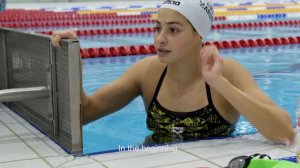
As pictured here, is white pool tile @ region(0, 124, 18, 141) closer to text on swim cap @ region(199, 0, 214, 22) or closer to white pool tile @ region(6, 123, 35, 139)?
white pool tile @ region(6, 123, 35, 139)

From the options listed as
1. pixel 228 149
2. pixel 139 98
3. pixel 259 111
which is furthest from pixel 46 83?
pixel 139 98

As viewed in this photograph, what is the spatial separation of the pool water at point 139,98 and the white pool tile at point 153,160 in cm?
75

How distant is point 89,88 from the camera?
559 cm

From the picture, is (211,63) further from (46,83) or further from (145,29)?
(145,29)

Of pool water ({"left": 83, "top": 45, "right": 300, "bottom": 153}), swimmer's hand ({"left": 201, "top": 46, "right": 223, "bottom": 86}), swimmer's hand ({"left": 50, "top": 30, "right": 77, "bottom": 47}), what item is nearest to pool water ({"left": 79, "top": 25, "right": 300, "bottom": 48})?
pool water ({"left": 83, "top": 45, "right": 300, "bottom": 153})

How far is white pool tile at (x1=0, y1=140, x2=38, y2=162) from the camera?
7.14ft

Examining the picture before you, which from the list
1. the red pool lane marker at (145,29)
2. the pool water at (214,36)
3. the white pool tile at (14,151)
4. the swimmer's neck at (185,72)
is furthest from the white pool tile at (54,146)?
the red pool lane marker at (145,29)

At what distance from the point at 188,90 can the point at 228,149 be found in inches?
17.2

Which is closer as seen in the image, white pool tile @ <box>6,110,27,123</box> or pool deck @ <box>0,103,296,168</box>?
pool deck @ <box>0,103,296,168</box>

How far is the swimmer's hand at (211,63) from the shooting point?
2.06m

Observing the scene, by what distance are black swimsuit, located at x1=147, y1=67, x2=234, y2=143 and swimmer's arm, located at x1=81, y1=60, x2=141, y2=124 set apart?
17 cm

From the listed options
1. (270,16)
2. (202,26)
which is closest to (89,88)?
(202,26)

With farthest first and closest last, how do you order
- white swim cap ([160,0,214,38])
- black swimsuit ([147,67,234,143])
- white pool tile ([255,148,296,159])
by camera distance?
black swimsuit ([147,67,234,143])
white swim cap ([160,0,214,38])
white pool tile ([255,148,296,159])

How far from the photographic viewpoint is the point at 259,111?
219 centimetres
